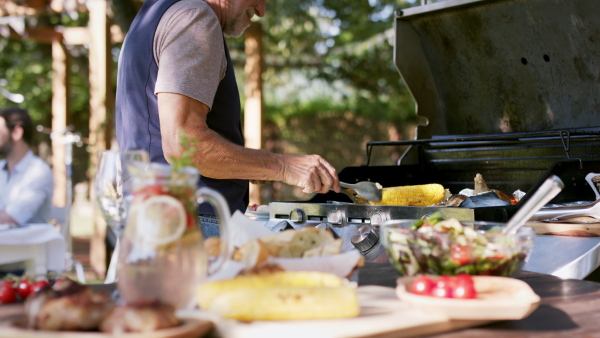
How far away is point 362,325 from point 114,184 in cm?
50

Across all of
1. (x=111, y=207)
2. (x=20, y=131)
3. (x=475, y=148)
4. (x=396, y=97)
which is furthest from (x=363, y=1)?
(x=111, y=207)

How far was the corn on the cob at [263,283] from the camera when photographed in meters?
0.96

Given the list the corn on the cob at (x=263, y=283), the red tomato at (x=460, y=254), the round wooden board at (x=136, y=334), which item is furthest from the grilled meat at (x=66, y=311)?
the red tomato at (x=460, y=254)

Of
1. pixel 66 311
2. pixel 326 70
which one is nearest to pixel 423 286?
pixel 66 311

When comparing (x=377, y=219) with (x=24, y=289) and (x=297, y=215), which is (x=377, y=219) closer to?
(x=297, y=215)

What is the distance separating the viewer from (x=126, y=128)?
219 centimetres

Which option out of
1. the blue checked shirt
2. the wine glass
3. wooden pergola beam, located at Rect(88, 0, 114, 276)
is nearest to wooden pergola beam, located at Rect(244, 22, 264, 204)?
wooden pergola beam, located at Rect(88, 0, 114, 276)

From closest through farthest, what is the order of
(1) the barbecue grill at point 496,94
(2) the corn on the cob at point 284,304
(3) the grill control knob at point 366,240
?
(2) the corn on the cob at point 284,304
(3) the grill control knob at point 366,240
(1) the barbecue grill at point 496,94

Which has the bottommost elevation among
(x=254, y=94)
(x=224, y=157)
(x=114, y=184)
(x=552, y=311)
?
(x=552, y=311)

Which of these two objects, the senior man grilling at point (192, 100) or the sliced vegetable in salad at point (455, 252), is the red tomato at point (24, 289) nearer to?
the sliced vegetable in salad at point (455, 252)

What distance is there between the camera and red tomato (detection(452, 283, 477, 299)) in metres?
0.99

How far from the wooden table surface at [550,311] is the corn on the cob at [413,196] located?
3.09 feet

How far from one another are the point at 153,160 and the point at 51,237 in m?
2.27

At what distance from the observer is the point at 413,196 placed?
2.35 m
